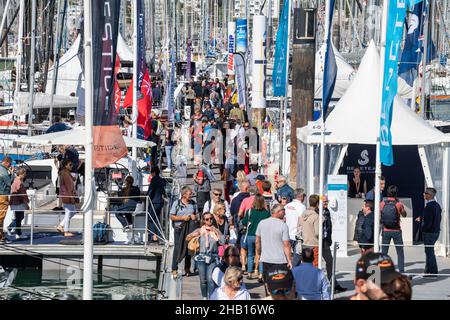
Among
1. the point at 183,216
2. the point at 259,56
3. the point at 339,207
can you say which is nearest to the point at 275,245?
the point at 183,216

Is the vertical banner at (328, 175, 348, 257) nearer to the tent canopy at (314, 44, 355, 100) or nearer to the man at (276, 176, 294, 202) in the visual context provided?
the man at (276, 176, 294, 202)

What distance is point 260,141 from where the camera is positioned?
29000 millimetres

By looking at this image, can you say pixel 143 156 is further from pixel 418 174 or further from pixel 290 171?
pixel 418 174

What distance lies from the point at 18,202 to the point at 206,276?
624 centimetres

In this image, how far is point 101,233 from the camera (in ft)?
65.4

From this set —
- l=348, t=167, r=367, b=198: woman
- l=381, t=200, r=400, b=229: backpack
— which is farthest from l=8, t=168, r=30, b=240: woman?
l=381, t=200, r=400, b=229: backpack

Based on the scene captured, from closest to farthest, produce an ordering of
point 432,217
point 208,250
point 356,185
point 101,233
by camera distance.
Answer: point 208,250 < point 432,217 < point 101,233 < point 356,185

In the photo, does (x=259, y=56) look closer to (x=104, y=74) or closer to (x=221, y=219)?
(x=221, y=219)

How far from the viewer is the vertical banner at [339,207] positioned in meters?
18.7

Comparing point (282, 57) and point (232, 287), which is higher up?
point (282, 57)

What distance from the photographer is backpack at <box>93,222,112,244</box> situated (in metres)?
19.9

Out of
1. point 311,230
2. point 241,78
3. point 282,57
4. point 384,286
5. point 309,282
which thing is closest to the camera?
point 384,286

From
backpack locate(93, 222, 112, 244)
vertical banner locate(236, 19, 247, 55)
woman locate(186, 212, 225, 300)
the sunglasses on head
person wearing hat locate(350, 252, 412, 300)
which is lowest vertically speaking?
backpack locate(93, 222, 112, 244)

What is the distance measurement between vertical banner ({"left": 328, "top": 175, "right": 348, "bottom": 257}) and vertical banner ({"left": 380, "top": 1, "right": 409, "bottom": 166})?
441 centimetres
